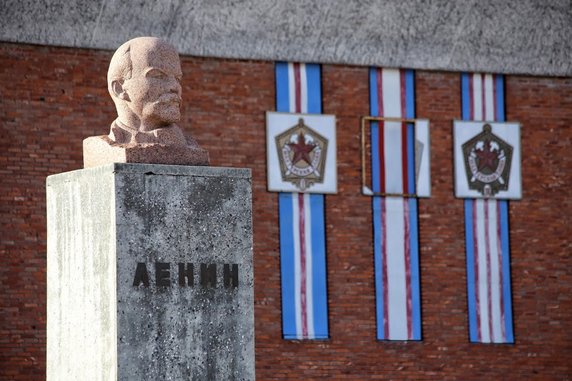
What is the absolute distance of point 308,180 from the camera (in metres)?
21.5

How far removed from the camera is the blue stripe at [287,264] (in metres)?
21.1

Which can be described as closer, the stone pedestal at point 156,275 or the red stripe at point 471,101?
the stone pedestal at point 156,275

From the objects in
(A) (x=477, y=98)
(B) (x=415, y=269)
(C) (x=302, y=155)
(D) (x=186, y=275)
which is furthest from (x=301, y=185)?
(D) (x=186, y=275)

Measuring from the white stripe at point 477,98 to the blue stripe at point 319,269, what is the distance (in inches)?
105

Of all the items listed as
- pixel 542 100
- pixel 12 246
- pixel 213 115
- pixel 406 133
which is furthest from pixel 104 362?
pixel 542 100

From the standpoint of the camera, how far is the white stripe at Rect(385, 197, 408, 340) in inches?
853

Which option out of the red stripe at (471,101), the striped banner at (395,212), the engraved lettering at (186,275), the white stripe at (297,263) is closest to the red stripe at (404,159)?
the striped banner at (395,212)

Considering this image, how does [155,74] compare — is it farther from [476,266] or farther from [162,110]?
[476,266]

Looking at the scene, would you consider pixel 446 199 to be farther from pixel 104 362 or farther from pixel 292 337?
pixel 104 362

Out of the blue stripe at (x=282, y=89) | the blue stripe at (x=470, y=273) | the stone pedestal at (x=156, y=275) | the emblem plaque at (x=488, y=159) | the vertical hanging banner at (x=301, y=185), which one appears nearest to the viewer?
the stone pedestal at (x=156, y=275)

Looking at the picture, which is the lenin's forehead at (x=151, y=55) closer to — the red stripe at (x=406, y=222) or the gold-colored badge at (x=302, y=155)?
the gold-colored badge at (x=302, y=155)

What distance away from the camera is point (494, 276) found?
22312 millimetres

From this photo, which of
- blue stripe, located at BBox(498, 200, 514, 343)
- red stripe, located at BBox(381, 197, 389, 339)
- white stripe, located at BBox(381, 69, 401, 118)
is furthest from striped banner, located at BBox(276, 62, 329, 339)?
blue stripe, located at BBox(498, 200, 514, 343)

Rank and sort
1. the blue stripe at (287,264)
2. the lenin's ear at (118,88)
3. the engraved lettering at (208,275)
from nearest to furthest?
the engraved lettering at (208,275) → the lenin's ear at (118,88) → the blue stripe at (287,264)
